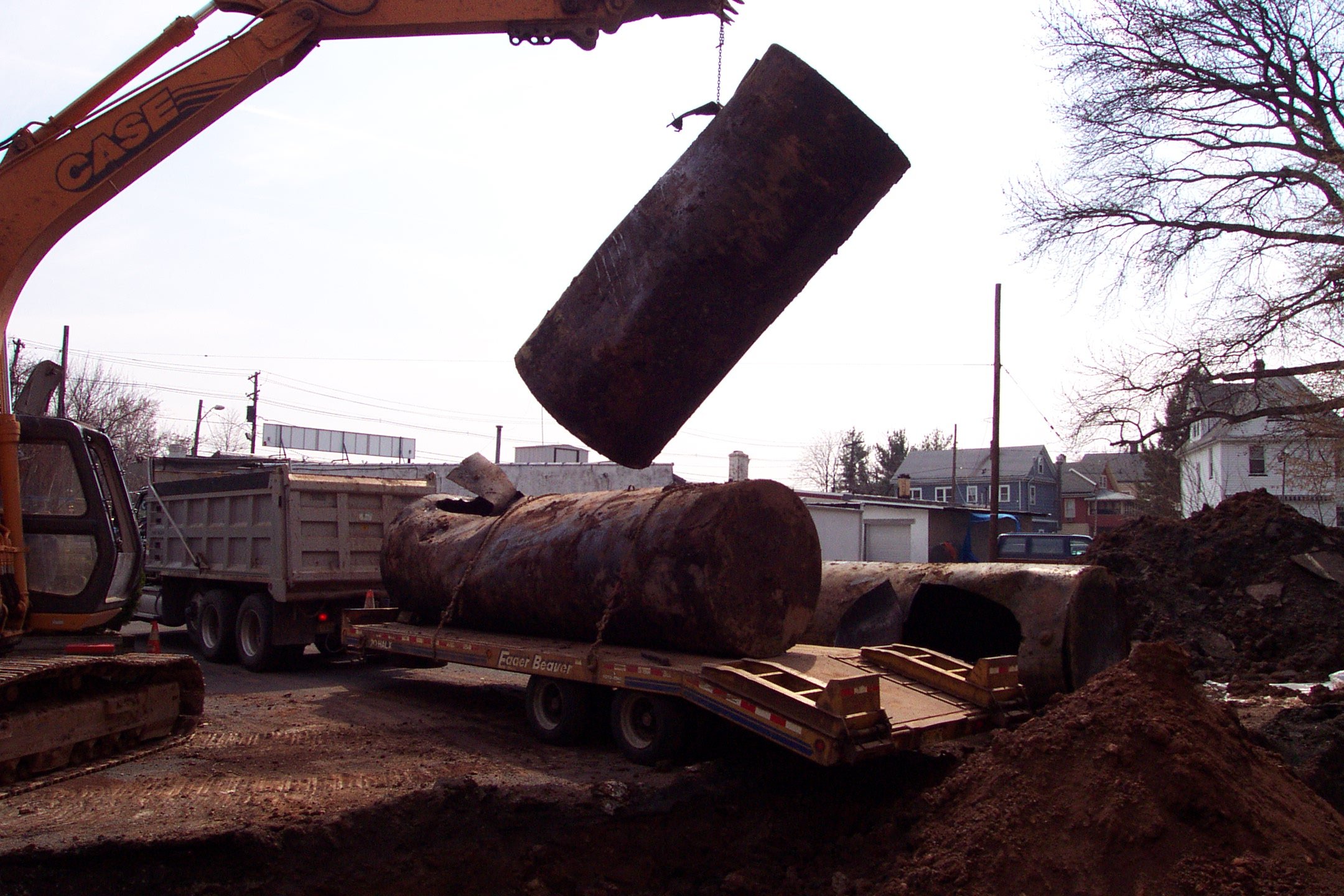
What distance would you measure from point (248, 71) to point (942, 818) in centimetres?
699

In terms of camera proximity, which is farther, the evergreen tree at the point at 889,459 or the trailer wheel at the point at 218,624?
the evergreen tree at the point at 889,459

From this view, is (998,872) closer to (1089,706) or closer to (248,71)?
(1089,706)

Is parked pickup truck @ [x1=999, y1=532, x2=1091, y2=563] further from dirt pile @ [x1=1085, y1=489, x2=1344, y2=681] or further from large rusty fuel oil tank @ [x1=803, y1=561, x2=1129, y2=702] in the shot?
large rusty fuel oil tank @ [x1=803, y1=561, x2=1129, y2=702]

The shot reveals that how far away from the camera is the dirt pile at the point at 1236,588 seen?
11562 mm

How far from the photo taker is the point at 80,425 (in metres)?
6.53

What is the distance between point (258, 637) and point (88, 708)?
593cm

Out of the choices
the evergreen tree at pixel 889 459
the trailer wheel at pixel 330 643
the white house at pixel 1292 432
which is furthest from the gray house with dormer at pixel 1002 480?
the trailer wheel at pixel 330 643

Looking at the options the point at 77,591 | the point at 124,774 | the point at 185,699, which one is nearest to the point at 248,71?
the point at 77,591

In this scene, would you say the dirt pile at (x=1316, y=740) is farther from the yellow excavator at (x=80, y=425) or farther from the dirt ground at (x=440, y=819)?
the yellow excavator at (x=80, y=425)

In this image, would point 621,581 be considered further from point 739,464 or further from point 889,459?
point 889,459

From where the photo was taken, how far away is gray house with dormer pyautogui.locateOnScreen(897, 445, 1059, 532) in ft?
213

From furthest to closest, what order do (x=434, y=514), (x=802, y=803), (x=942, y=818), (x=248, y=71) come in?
(x=434, y=514) < (x=248, y=71) < (x=802, y=803) < (x=942, y=818)

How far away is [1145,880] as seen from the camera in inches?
172

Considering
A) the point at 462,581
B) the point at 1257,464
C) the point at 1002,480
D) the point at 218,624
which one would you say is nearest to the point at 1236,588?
the point at 462,581
